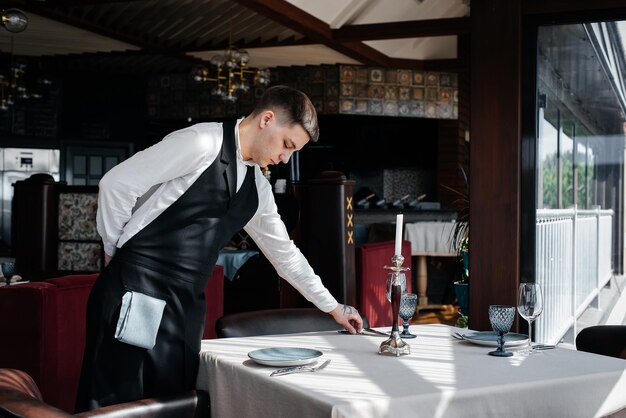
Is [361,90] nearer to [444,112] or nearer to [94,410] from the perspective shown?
[444,112]

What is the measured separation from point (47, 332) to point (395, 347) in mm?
1758

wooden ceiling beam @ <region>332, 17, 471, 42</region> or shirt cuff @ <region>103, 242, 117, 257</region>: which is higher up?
wooden ceiling beam @ <region>332, 17, 471, 42</region>

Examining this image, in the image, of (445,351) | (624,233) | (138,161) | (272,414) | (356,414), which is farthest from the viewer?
(624,233)

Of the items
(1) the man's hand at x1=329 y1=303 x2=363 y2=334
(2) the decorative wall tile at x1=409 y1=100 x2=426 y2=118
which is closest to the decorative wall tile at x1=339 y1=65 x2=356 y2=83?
(2) the decorative wall tile at x1=409 y1=100 x2=426 y2=118

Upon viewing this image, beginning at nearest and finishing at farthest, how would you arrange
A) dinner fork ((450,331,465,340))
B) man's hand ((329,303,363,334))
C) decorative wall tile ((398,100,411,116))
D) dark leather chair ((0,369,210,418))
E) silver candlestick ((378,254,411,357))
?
dark leather chair ((0,369,210,418)) < silver candlestick ((378,254,411,357)) < dinner fork ((450,331,465,340)) < man's hand ((329,303,363,334)) < decorative wall tile ((398,100,411,116))

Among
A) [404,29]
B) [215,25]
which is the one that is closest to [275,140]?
[404,29]

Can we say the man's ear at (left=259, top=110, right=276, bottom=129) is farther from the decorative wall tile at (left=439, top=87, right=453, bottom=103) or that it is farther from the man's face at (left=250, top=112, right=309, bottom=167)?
the decorative wall tile at (left=439, top=87, right=453, bottom=103)

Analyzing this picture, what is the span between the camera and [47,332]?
3.36m

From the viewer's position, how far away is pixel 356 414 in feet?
5.53

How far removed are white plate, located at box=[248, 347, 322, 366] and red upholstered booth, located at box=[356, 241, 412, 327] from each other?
351 centimetres

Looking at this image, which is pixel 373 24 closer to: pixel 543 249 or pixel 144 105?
pixel 144 105

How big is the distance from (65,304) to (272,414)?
5.85ft

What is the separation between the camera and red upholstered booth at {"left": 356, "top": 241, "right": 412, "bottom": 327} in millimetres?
5773

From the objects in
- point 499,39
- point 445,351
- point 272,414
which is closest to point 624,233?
point 499,39
